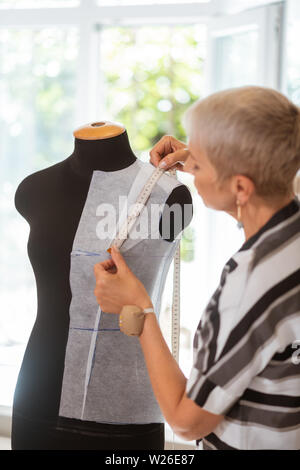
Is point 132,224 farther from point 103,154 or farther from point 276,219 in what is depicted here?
point 276,219

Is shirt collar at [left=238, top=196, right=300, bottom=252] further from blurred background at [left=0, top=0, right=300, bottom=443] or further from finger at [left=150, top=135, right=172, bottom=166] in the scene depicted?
blurred background at [left=0, top=0, right=300, bottom=443]

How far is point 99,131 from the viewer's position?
1.44 meters

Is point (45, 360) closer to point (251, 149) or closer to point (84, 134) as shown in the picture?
point (84, 134)

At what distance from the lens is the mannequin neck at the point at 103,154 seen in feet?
4.70

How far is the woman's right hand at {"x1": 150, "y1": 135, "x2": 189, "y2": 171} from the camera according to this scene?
4.70 feet

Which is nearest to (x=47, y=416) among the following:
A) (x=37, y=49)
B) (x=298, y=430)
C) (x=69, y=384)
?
(x=69, y=384)

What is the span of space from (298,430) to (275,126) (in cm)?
59

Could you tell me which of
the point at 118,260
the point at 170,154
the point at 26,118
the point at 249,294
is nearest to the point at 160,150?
the point at 170,154

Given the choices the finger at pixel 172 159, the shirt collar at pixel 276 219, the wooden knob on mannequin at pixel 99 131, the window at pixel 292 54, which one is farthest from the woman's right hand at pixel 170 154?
the window at pixel 292 54

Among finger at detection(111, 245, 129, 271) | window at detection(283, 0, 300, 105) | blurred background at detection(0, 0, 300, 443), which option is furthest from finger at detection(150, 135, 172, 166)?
window at detection(283, 0, 300, 105)

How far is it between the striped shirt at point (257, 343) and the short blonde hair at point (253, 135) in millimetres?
94

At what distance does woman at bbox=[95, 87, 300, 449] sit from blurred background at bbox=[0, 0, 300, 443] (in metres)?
1.91
